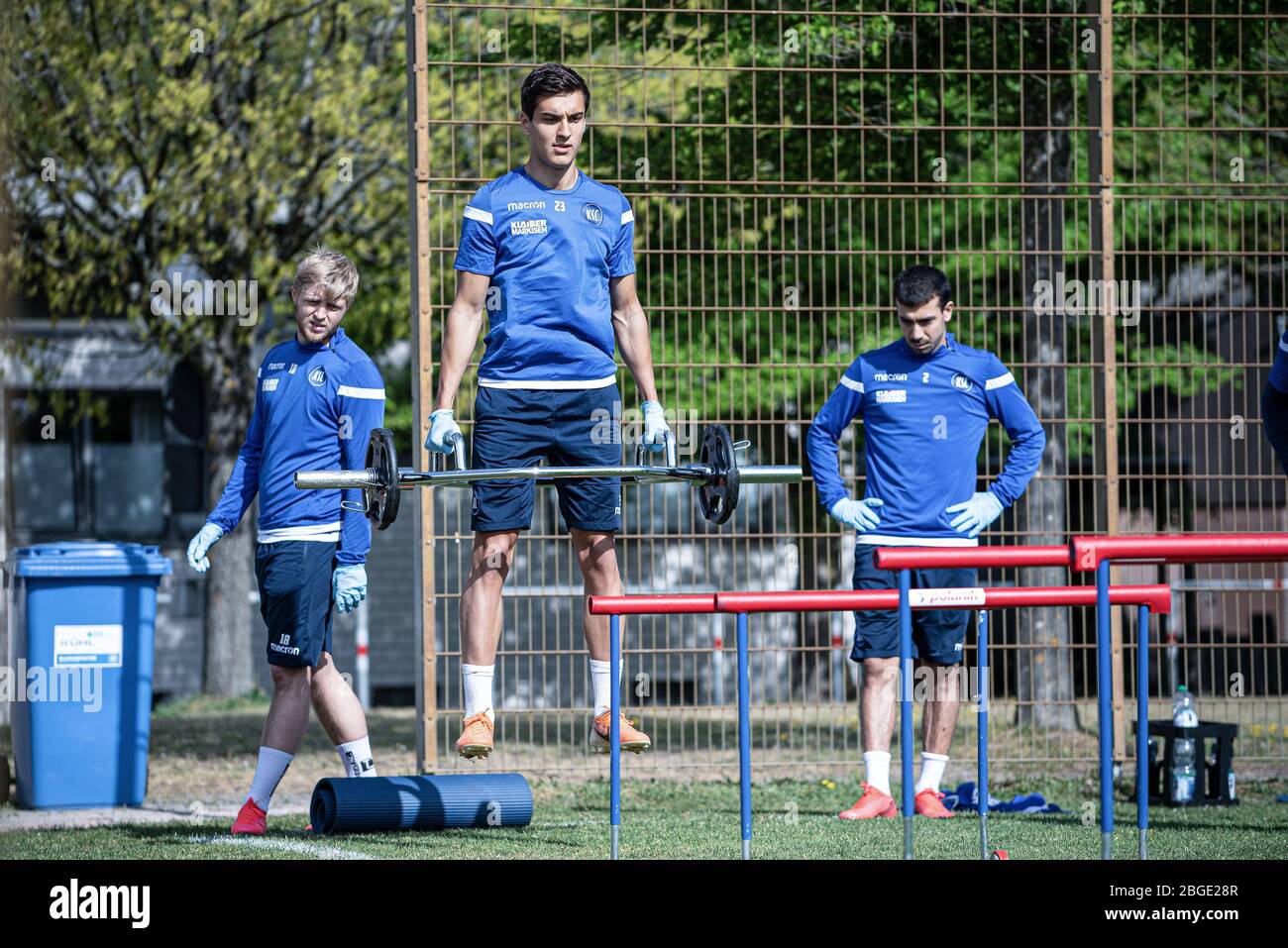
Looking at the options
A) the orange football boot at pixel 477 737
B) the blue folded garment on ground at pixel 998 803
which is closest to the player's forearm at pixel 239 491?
the orange football boot at pixel 477 737

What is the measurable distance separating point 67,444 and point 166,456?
124 cm

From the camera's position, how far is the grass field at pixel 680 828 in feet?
18.7

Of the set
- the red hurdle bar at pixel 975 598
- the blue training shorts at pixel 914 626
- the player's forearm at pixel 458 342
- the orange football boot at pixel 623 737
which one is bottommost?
the orange football boot at pixel 623 737

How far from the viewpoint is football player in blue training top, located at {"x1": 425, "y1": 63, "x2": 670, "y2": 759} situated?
573 centimetres

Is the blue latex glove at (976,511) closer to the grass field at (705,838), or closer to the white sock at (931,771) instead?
the white sock at (931,771)

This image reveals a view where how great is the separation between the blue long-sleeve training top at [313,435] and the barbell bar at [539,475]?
2.24ft

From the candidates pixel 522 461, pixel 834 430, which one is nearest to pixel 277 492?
pixel 522 461

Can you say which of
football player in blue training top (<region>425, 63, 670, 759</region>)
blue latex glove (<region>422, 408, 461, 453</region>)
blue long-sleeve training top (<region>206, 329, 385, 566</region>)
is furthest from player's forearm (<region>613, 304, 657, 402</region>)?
blue long-sleeve training top (<region>206, 329, 385, 566</region>)

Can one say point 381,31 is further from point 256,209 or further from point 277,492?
point 277,492

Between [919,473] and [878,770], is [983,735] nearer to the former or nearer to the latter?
[878,770]

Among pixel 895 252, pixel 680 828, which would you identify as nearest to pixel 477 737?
pixel 680 828

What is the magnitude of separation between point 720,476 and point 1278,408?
71.3 inches

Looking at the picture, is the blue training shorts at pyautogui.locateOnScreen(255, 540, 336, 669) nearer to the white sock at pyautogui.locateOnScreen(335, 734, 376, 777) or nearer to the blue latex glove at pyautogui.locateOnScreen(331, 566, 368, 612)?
the blue latex glove at pyautogui.locateOnScreen(331, 566, 368, 612)
